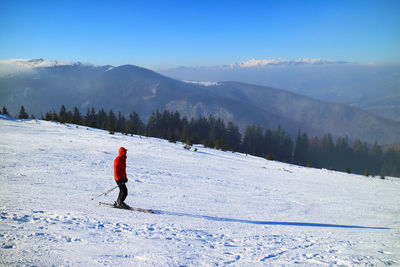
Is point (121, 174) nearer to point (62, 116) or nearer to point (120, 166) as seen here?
point (120, 166)

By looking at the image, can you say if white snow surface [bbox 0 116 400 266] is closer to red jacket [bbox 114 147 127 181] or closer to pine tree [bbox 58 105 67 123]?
red jacket [bbox 114 147 127 181]

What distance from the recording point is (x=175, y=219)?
8578 millimetres

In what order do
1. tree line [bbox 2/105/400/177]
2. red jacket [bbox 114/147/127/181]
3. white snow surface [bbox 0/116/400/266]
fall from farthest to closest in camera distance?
tree line [bbox 2/105/400/177]
red jacket [bbox 114/147/127/181]
white snow surface [bbox 0/116/400/266]

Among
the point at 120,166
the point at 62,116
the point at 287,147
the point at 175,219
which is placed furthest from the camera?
the point at 287,147

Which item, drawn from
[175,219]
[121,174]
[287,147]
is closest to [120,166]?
[121,174]

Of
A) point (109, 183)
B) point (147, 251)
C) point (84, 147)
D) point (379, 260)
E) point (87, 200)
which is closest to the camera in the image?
point (147, 251)

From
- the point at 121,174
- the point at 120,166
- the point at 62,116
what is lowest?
the point at 121,174

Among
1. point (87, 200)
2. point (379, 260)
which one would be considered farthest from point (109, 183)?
point (379, 260)

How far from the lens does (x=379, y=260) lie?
262 inches

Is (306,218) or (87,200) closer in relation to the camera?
(87,200)

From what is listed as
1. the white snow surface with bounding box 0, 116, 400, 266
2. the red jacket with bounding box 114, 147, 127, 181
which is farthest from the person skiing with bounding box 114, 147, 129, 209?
the white snow surface with bounding box 0, 116, 400, 266

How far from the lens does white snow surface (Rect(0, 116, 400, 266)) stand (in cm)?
578

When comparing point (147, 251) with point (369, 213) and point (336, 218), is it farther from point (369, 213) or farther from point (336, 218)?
point (369, 213)

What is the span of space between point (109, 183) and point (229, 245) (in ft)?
25.9
